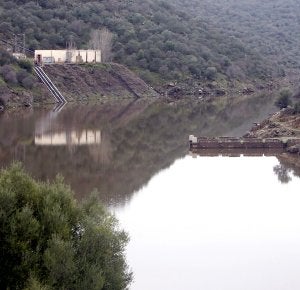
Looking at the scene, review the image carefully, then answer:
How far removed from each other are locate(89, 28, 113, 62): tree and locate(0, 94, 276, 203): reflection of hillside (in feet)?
46.8

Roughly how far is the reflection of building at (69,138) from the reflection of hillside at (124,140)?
739 mm

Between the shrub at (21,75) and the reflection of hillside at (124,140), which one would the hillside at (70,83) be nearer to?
the shrub at (21,75)

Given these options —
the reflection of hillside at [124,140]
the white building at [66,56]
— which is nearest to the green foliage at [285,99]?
the reflection of hillside at [124,140]

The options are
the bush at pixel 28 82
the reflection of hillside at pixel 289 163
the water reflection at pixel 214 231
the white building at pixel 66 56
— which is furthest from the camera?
the white building at pixel 66 56

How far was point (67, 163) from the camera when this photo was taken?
40688mm

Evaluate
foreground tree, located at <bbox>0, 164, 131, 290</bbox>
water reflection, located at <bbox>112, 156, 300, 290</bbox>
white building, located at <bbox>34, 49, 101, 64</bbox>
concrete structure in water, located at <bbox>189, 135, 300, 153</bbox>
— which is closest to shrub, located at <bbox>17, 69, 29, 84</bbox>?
white building, located at <bbox>34, 49, 101, 64</bbox>

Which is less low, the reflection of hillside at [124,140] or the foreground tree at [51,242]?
the reflection of hillside at [124,140]

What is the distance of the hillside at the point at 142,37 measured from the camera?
93.8m

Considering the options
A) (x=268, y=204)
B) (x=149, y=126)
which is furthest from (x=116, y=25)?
(x=268, y=204)

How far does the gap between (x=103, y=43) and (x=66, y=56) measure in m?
7.93

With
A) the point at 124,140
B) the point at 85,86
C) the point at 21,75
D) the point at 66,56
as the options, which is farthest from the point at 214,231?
the point at 66,56

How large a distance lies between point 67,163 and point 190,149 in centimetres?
1112

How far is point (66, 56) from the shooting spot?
8888cm

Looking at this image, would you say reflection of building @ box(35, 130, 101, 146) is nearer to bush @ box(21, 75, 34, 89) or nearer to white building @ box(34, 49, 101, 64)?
bush @ box(21, 75, 34, 89)
